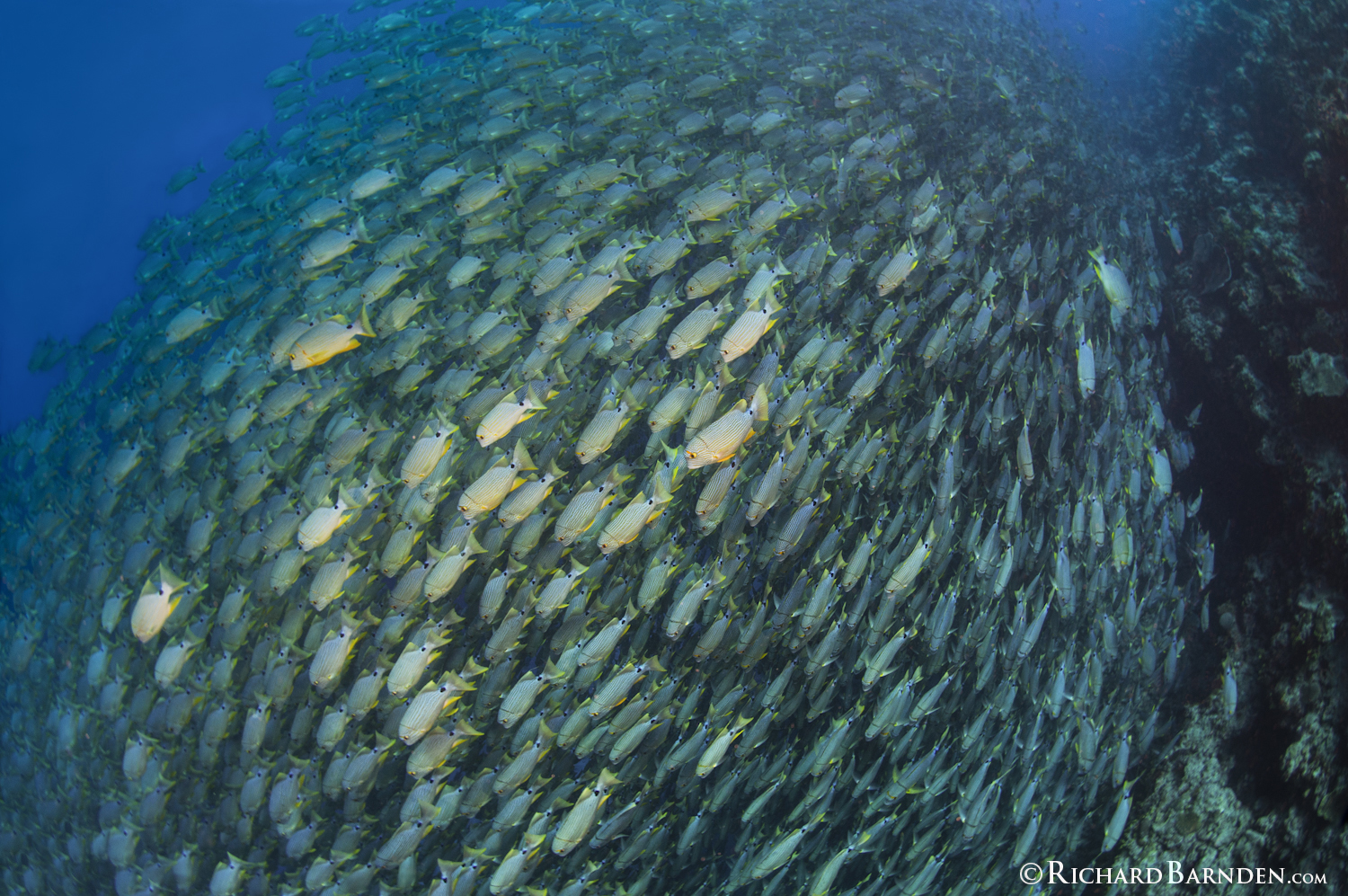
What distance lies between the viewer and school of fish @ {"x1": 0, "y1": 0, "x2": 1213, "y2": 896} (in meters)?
2.71

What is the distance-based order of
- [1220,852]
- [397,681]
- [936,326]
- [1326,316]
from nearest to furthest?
[397,681] < [1220,852] < [936,326] < [1326,316]

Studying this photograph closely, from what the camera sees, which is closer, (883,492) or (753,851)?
(753,851)

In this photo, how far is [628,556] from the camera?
288 cm

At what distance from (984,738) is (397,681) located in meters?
2.78

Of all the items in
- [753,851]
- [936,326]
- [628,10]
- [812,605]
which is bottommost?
[753,851]

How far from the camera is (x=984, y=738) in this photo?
2.96 metres

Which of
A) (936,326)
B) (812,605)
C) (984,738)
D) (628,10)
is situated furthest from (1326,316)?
(628,10)

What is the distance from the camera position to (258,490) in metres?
3.20

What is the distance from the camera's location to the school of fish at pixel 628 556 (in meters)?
2.71

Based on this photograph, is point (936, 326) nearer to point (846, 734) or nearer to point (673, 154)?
point (673, 154)

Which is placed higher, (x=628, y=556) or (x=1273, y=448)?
(x=628, y=556)

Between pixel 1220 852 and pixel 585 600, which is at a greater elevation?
pixel 585 600

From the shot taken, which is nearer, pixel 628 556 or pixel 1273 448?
pixel 628 556

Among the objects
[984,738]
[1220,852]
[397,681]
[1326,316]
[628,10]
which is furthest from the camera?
[628,10]
